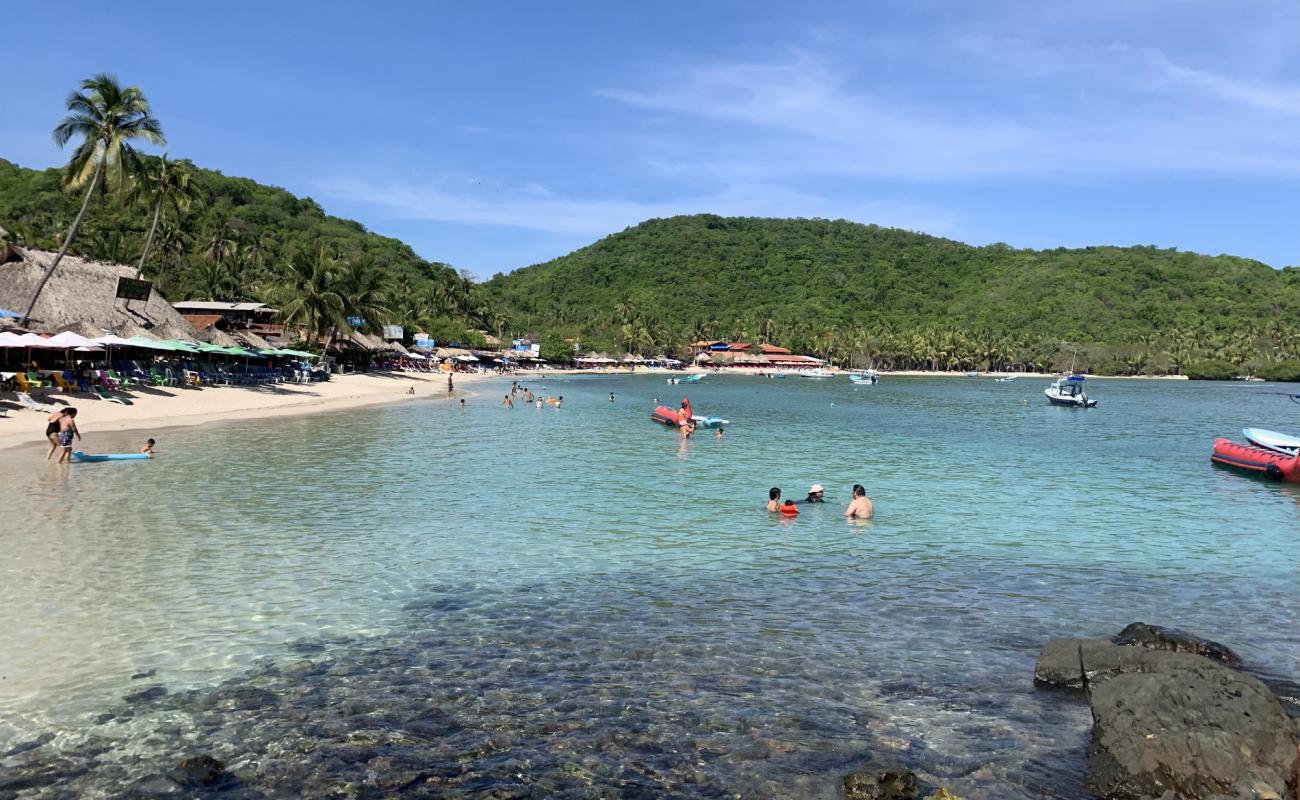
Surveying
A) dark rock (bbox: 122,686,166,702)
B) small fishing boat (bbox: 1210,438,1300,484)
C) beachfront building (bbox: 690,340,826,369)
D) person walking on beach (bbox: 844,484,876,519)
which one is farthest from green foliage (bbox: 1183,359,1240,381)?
dark rock (bbox: 122,686,166,702)

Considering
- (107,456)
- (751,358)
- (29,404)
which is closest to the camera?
(107,456)

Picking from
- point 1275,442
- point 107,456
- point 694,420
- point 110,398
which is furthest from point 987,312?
point 107,456

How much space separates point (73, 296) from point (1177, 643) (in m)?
48.0

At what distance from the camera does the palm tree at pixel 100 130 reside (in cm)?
3584

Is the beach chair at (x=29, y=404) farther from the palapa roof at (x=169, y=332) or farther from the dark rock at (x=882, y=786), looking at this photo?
the dark rock at (x=882, y=786)

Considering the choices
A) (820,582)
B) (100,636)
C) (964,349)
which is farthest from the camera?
(964,349)

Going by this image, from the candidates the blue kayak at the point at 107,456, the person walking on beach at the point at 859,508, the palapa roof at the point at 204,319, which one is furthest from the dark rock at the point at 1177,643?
the palapa roof at the point at 204,319

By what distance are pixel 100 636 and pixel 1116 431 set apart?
156ft

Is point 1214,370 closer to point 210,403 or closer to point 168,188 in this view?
point 168,188

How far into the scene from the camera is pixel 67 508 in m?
15.5

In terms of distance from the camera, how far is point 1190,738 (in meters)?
6.18

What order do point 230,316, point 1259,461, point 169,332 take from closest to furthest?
point 1259,461 < point 169,332 < point 230,316

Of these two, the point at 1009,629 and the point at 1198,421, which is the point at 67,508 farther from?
the point at 1198,421

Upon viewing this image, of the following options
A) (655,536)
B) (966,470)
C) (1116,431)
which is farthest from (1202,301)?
(655,536)
